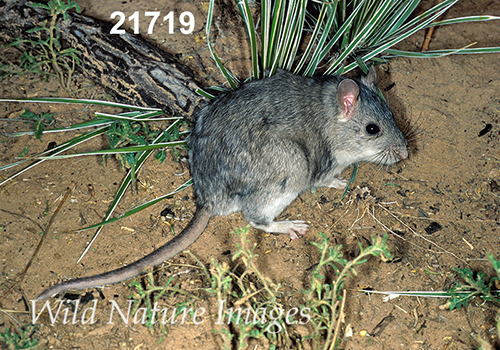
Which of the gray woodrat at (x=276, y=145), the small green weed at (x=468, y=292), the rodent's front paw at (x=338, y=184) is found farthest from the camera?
the rodent's front paw at (x=338, y=184)

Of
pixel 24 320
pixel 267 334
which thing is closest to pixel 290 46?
pixel 267 334

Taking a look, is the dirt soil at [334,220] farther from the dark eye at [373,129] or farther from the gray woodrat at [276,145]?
the dark eye at [373,129]

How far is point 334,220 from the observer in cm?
362

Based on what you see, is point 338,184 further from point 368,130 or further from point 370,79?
point 370,79

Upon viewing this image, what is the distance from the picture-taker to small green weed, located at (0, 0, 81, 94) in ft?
12.6

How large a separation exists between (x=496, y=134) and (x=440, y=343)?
2.07 metres

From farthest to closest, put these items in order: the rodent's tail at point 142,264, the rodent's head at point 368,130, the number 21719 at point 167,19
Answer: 1. the number 21719 at point 167,19
2. the rodent's head at point 368,130
3. the rodent's tail at point 142,264

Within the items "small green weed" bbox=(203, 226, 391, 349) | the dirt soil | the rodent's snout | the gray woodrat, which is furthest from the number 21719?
"small green weed" bbox=(203, 226, 391, 349)

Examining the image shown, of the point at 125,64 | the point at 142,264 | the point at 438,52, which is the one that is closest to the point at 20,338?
the point at 142,264

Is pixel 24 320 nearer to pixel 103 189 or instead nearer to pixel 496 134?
pixel 103 189

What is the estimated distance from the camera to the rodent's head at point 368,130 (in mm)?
3455

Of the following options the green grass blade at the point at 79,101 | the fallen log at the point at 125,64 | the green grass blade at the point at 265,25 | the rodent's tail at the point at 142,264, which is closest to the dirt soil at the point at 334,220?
the rodent's tail at the point at 142,264

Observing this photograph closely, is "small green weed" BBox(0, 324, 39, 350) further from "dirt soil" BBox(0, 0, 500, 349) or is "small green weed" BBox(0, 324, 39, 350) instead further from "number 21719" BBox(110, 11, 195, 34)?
"number 21719" BBox(110, 11, 195, 34)

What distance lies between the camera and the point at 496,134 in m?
4.09
